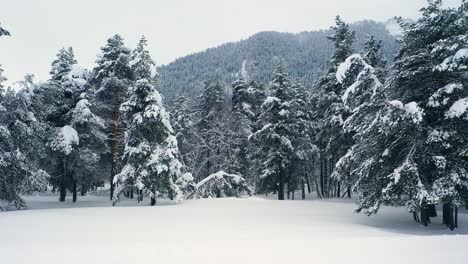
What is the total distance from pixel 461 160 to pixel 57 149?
78.7 ft

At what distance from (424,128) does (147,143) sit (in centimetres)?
1515

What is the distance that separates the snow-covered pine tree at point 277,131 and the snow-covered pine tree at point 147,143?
1071cm

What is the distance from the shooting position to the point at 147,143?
21953 mm

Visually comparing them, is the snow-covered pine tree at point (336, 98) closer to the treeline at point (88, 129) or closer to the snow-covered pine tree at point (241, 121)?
Answer: the snow-covered pine tree at point (241, 121)

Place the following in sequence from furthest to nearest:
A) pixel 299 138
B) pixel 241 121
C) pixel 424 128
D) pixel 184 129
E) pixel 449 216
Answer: pixel 184 129, pixel 241 121, pixel 299 138, pixel 449 216, pixel 424 128

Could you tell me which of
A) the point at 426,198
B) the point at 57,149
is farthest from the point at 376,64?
the point at 57,149

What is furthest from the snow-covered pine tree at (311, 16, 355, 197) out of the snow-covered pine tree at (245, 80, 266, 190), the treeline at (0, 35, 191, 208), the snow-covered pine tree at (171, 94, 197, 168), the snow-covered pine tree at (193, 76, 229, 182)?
the snow-covered pine tree at (171, 94, 197, 168)

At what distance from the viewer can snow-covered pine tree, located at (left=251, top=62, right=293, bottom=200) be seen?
3067 centimetres

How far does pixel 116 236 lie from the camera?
32.6ft

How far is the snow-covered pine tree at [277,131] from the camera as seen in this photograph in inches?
1208

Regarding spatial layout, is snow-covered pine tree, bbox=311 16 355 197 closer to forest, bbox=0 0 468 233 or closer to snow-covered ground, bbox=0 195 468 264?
forest, bbox=0 0 468 233

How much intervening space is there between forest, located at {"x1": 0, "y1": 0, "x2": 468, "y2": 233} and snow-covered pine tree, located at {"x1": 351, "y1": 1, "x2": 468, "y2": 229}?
0.05 meters

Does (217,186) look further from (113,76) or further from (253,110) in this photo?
(253,110)

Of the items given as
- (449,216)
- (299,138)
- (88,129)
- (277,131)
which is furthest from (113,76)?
(449,216)
